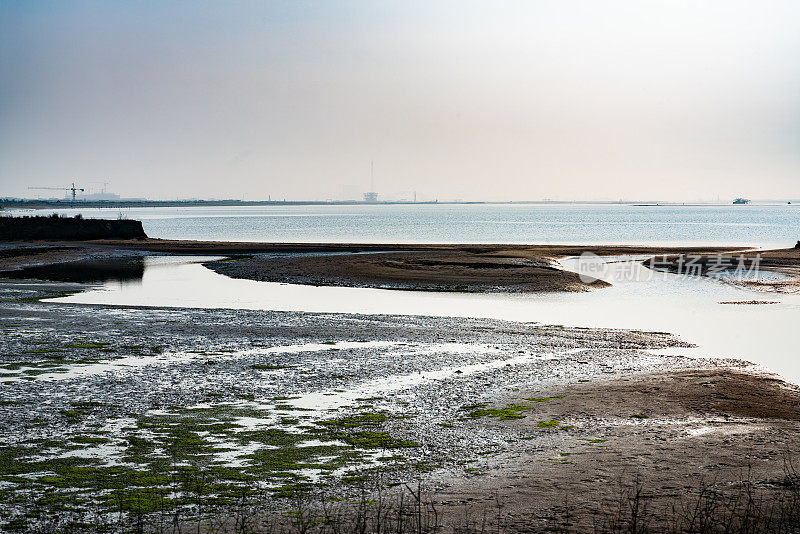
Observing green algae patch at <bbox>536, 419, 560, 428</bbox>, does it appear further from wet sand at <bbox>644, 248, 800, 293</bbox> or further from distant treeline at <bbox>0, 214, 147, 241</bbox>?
distant treeline at <bbox>0, 214, 147, 241</bbox>

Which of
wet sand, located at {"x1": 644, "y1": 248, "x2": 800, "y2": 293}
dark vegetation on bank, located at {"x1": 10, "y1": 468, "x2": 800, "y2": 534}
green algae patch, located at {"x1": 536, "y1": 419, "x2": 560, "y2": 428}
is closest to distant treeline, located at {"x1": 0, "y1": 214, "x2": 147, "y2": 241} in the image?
wet sand, located at {"x1": 644, "y1": 248, "x2": 800, "y2": 293}

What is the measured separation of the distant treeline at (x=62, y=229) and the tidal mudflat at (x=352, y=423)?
202 feet

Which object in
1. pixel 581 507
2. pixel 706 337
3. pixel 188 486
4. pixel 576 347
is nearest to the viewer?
pixel 581 507

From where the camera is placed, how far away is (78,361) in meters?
19.1

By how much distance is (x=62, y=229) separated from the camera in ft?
265

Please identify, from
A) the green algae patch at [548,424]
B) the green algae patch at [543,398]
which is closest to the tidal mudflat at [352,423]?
the green algae patch at [543,398]

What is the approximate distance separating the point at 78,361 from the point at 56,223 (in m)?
69.8

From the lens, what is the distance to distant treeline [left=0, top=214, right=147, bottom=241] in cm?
7912

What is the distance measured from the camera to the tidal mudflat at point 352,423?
10000 millimetres

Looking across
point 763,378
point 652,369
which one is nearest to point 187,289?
point 652,369

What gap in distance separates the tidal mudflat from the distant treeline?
61.7m

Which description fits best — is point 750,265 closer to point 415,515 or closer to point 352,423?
point 352,423

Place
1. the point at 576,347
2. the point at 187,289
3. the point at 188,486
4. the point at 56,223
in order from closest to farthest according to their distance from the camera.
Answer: the point at 188,486, the point at 576,347, the point at 187,289, the point at 56,223

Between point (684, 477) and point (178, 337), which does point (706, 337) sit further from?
point (178, 337)
